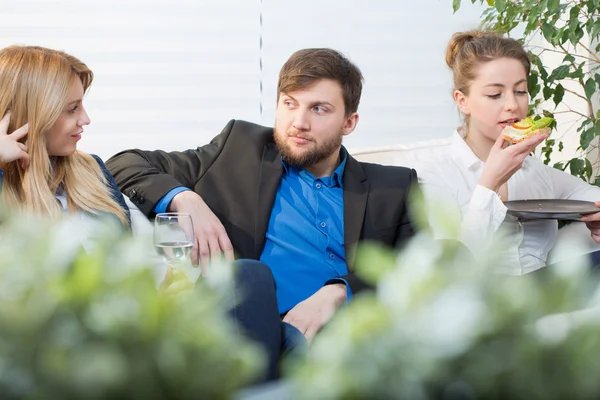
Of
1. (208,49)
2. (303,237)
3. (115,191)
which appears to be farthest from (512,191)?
(208,49)

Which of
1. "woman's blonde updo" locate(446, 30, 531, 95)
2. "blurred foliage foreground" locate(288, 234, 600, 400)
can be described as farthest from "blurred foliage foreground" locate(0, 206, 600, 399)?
"woman's blonde updo" locate(446, 30, 531, 95)

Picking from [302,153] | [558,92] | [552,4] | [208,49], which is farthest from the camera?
[208,49]

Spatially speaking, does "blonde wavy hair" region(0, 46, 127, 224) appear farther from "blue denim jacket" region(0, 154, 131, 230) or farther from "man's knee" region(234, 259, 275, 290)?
"man's knee" region(234, 259, 275, 290)

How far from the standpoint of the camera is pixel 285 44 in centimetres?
477

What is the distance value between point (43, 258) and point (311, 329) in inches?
70.4

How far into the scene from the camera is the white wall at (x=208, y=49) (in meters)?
4.54

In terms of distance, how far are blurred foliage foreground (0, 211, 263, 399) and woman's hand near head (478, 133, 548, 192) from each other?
2310mm

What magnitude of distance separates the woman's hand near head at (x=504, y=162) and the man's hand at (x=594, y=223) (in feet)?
0.94

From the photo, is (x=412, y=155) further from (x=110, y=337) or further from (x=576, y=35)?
(x=110, y=337)

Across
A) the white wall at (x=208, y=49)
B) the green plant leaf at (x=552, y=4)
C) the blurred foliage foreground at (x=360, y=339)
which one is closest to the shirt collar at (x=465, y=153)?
the green plant leaf at (x=552, y=4)

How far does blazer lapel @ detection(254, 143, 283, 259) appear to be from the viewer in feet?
8.26

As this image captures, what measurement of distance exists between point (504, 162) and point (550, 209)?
22 centimetres

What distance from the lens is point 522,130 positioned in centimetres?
279

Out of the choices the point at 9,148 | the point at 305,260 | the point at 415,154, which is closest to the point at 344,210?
the point at 305,260
